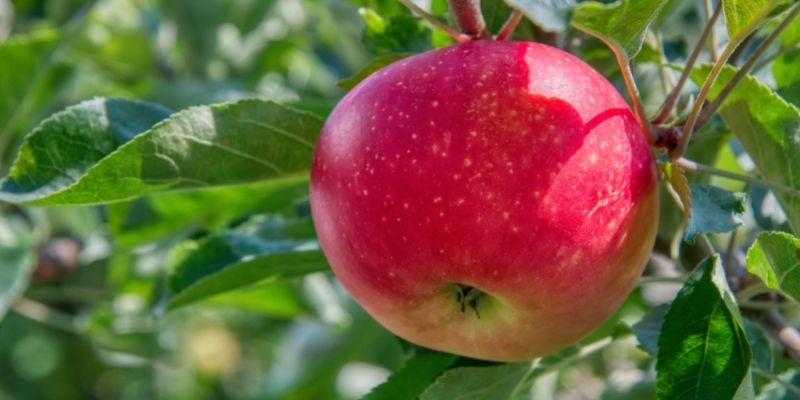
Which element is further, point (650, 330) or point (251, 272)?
point (251, 272)

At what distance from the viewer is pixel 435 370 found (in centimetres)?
110

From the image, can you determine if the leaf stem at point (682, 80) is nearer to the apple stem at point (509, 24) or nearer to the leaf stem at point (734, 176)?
the leaf stem at point (734, 176)

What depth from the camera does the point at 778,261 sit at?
91cm

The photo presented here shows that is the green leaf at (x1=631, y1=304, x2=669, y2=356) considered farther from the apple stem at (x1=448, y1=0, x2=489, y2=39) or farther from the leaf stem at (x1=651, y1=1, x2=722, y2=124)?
the apple stem at (x1=448, y1=0, x2=489, y2=39)

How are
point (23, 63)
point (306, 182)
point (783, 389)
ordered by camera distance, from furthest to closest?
point (23, 63) → point (306, 182) → point (783, 389)

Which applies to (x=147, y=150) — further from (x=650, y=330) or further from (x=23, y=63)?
(x=23, y=63)

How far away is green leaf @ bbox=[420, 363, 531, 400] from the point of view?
1.02 metres

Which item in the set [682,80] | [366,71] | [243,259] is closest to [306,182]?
[243,259]

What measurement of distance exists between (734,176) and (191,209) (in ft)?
2.71

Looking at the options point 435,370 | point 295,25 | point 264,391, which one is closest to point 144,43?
point 295,25

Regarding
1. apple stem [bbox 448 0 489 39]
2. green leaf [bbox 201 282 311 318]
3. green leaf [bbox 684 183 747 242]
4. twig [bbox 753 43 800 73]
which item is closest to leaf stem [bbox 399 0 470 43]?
apple stem [bbox 448 0 489 39]

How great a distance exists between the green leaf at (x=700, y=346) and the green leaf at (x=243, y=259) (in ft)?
1.29

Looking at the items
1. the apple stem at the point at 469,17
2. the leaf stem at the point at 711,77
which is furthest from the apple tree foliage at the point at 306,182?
the apple stem at the point at 469,17

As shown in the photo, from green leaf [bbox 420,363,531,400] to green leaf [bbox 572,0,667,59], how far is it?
12.5 inches
